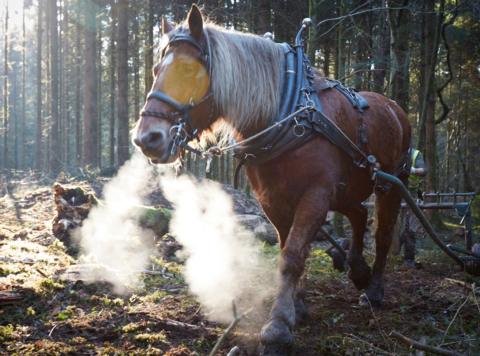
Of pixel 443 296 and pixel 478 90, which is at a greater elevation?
pixel 478 90

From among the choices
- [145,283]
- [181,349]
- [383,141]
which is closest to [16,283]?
[145,283]

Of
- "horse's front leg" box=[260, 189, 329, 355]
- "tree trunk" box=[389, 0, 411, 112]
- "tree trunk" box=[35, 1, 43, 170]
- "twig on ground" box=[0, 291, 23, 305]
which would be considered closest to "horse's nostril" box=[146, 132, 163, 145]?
"horse's front leg" box=[260, 189, 329, 355]

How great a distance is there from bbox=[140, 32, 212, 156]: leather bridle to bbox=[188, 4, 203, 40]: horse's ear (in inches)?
1.4

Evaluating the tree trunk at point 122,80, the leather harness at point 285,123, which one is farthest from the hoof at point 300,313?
the tree trunk at point 122,80

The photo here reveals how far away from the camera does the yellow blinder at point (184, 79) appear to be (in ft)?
10.2

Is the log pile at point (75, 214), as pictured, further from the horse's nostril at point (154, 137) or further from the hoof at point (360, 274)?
the horse's nostril at point (154, 137)

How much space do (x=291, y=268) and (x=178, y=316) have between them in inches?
55.2

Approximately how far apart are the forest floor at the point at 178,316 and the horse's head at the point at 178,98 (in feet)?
4.72

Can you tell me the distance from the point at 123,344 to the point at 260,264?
371 cm

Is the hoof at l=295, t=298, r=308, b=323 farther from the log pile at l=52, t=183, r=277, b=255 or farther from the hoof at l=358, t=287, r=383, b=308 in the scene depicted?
the log pile at l=52, t=183, r=277, b=255

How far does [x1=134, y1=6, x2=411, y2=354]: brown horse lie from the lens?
9.80 feet

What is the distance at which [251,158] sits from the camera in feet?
11.3

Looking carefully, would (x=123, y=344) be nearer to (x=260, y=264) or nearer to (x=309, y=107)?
(x=309, y=107)

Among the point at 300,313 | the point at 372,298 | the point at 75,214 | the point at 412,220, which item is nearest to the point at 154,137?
the point at 300,313
